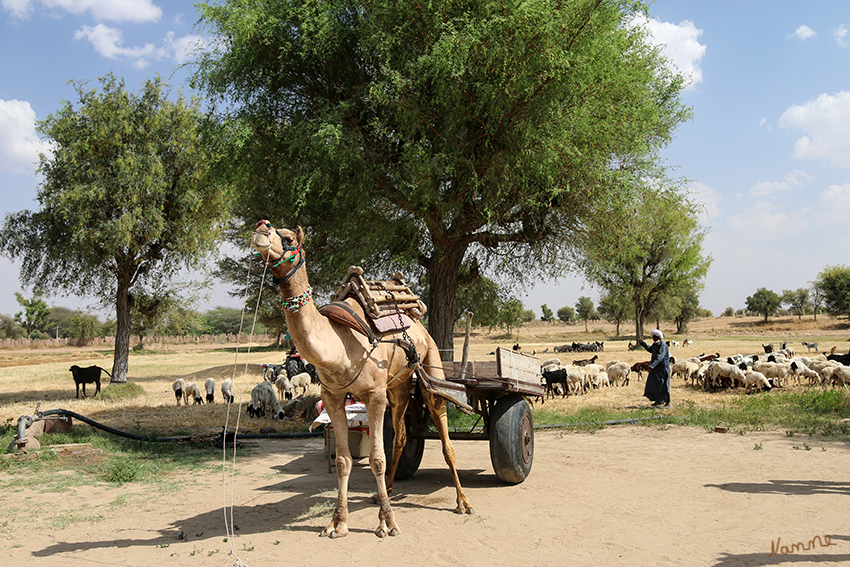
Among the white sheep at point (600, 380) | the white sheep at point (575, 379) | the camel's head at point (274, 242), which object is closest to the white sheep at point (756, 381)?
the white sheep at point (600, 380)

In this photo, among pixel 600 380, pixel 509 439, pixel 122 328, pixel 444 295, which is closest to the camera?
pixel 509 439

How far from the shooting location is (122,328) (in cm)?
2264

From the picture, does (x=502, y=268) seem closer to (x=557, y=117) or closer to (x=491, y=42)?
(x=557, y=117)

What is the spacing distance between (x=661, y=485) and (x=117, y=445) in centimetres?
993

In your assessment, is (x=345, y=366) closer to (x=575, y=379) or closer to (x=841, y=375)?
(x=575, y=379)

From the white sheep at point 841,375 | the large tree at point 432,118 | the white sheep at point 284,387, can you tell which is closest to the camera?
the large tree at point 432,118

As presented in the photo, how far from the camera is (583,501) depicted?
739cm

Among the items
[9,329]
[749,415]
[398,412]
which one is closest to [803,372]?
[749,415]

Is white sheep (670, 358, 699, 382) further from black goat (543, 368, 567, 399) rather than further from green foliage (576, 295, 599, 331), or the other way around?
green foliage (576, 295, 599, 331)

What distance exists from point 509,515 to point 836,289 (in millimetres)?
86061

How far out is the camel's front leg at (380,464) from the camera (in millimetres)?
6238

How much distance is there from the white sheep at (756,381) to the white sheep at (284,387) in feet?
47.3

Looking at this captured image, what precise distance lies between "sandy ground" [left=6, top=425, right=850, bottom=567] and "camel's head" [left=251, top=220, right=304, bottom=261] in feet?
8.72

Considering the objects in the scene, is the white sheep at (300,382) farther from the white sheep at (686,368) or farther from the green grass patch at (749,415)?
the white sheep at (686,368)
